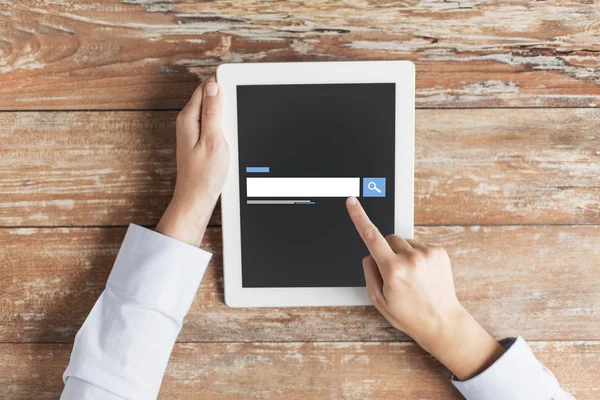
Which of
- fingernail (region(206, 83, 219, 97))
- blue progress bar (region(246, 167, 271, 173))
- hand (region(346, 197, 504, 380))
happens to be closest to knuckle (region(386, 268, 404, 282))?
hand (region(346, 197, 504, 380))

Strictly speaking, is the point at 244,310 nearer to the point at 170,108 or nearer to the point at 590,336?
the point at 170,108

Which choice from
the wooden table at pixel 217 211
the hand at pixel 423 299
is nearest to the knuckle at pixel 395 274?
the hand at pixel 423 299

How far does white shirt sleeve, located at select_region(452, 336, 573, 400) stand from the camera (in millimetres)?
655

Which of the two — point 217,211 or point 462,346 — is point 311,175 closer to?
point 217,211

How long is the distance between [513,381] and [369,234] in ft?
0.90

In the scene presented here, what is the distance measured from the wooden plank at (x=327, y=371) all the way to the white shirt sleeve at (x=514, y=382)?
0.21ft

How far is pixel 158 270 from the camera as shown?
2.15 feet

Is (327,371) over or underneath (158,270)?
underneath

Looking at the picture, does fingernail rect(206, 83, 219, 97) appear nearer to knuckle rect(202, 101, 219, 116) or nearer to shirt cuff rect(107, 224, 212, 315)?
knuckle rect(202, 101, 219, 116)

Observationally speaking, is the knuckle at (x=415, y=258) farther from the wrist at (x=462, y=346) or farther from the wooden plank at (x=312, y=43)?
the wooden plank at (x=312, y=43)

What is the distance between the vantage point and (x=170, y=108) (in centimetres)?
71

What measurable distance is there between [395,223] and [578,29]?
37 cm

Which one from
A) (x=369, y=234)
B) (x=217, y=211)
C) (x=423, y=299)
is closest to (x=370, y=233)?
(x=369, y=234)

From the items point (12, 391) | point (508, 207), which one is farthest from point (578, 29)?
point (12, 391)
